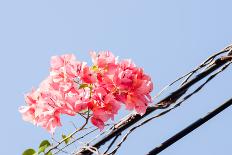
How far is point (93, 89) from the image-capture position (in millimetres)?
1204

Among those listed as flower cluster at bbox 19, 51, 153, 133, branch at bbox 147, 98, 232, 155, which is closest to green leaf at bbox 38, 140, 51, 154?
flower cluster at bbox 19, 51, 153, 133

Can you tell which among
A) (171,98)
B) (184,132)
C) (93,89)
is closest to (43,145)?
(93,89)

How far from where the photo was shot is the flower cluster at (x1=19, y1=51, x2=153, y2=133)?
1196 mm

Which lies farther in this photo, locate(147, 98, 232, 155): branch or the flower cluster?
Result: the flower cluster

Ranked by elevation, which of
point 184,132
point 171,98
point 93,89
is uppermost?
point 93,89

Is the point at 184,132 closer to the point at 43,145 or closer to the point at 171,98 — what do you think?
the point at 171,98

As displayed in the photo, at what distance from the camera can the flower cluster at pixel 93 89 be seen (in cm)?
120

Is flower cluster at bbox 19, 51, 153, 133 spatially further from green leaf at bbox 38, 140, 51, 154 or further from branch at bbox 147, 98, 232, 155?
branch at bbox 147, 98, 232, 155

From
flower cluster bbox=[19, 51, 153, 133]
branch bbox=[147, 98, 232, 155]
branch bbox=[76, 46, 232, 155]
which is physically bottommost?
branch bbox=[147, 98, 232, 155]

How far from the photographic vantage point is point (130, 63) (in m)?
1.24

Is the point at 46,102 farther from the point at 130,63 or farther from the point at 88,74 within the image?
the point at 130,63

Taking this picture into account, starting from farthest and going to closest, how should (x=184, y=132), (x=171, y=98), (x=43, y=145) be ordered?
(x=43, y=145), (x=171, y=98), (x=184, y=132)

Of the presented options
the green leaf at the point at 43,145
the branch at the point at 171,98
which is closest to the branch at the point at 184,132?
the branch at the point at 171,98

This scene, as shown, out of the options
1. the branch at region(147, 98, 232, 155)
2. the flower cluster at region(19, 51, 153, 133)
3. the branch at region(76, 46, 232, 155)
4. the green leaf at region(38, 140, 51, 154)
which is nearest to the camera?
the branch at region(147, 98, 232, 155)
